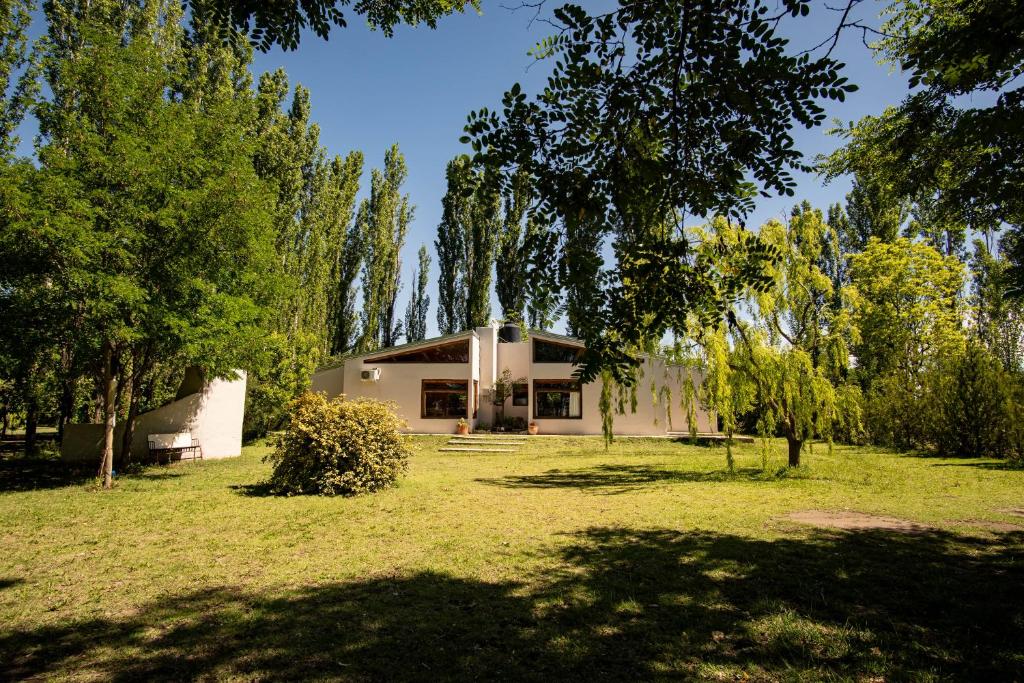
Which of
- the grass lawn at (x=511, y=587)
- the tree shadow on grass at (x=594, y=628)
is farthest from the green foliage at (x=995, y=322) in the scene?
the tree shadow on grass at (x=594, y=628)

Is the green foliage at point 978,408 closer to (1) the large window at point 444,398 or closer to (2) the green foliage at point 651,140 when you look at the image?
(2) the green foliage at point 651,140

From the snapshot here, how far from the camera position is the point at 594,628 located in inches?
143

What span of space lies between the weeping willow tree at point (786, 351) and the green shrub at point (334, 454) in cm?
714

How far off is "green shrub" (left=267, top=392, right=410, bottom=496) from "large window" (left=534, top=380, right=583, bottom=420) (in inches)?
567

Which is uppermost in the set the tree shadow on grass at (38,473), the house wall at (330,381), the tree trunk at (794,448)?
the house wall at (330,381)

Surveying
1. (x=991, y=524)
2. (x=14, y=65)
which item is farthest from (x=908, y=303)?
(x=14, y=65)

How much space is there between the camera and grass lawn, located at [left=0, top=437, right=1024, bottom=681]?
10.4ft

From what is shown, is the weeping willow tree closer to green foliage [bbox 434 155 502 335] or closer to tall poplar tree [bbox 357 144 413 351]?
green foliage [bbox 434 155 502 335]

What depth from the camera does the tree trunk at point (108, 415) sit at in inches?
413

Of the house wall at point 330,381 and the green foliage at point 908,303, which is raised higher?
the green foliage at point 908,303

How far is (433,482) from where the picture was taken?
10969 millimetres

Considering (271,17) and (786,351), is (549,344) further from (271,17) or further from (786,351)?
(271,17)

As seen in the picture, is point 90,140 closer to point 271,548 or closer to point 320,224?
point 271,548

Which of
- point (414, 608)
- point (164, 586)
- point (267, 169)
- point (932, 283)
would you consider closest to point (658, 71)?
point (414, 608)
